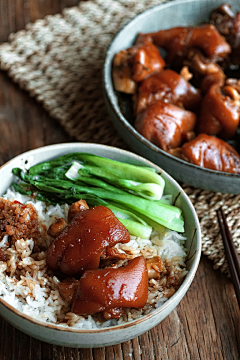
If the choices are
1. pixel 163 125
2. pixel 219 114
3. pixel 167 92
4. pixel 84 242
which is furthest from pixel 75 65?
pixel 84 242

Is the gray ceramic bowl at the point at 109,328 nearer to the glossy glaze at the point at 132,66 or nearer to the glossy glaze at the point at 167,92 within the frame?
the glossy glaze at the point at 167,92

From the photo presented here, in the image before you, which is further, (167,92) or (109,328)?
(167,92)

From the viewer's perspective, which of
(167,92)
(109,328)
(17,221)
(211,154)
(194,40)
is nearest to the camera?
(109,328)

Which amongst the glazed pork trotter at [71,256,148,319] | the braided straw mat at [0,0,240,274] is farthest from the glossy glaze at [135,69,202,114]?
the glazed pork trotter at [71,256,148,319]

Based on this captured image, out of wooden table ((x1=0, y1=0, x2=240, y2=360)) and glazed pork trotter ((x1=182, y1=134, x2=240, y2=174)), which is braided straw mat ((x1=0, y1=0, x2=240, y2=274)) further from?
wooden table ((x1=0, y1=0, x2=240, y2=360))

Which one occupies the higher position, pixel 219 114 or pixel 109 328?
pixel 219 114

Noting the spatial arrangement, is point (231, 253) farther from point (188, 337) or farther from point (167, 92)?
point (167, 92)

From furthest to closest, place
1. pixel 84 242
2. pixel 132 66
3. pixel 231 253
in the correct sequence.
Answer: pixel 132 66 → pixel 231 253 → pixel 84 242
